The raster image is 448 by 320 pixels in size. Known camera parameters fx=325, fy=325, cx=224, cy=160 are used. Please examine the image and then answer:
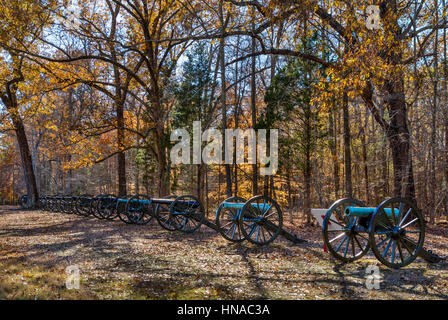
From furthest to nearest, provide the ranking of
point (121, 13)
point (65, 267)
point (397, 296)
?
1. point (121, 13)
2. point (65, 267)
3. point (397, 296)

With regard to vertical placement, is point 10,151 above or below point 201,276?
above

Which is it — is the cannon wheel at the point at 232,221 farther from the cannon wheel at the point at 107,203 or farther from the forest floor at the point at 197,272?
the cannon wheel at the point at 107,203

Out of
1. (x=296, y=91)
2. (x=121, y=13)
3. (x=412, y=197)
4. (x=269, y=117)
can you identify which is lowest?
(x=412, y=197)

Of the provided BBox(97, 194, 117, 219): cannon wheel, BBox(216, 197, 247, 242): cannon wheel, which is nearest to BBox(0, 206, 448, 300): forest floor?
BBox(216, 197, 247, 242): cannon wheel

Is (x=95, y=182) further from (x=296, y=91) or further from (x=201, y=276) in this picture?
(x=201, y=276)

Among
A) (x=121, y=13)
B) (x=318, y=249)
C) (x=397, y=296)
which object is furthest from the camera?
(x=121, y=13)

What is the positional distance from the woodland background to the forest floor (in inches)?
135

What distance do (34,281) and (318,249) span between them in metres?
5.09

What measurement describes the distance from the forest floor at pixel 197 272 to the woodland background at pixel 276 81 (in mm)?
3416

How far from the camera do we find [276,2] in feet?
22.3

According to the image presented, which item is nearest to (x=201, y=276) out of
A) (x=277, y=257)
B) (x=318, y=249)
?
(x=277, y=257)

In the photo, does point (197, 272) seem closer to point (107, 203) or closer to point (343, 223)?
point (343, 223)

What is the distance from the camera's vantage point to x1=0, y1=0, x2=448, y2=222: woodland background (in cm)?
725

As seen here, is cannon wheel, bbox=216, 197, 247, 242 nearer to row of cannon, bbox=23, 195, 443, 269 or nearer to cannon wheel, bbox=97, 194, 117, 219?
row of cannon, bbox=23, 195, 443, 269
